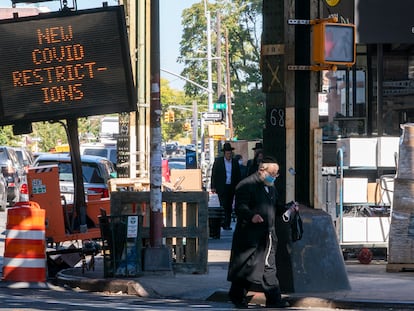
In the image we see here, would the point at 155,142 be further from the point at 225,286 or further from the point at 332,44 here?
the point at 332,44

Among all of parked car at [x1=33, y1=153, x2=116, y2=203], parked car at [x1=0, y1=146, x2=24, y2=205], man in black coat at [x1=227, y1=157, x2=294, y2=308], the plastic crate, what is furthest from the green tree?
man in black coat at [x1=227, y1=157, x2=294, y2=308]

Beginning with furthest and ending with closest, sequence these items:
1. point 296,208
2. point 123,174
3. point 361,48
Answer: point 361,48, point 123,174, point 296,208

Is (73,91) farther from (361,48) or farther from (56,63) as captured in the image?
(361,48)

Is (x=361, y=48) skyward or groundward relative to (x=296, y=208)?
skyward

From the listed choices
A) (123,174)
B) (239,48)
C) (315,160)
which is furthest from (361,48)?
(239,48)

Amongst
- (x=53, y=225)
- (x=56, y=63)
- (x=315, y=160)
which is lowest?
(x=53, y=225)

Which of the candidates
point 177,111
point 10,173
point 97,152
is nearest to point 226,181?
point 10,173

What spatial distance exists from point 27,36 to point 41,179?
2.18 metres

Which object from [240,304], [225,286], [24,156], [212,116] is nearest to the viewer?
[240,304]

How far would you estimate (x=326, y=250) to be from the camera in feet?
42.7

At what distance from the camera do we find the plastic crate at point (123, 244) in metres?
15.0

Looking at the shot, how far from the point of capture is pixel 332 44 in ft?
41.0

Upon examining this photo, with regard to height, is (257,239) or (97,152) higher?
(257,239)

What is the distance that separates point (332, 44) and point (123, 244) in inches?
171
